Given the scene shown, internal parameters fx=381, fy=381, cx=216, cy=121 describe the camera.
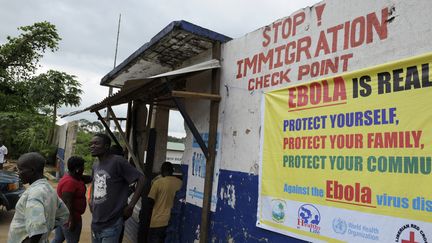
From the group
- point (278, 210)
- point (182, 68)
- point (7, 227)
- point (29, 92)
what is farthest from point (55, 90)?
point (278, 210)

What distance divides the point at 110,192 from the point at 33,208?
1259 millimetres

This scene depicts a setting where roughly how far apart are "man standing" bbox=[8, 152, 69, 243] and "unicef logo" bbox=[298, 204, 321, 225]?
1910 mm

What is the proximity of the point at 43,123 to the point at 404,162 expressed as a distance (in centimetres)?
2291

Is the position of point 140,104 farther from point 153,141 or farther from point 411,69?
point 411,69

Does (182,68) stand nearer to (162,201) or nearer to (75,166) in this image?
(162,201)

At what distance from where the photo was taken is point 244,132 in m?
4.02

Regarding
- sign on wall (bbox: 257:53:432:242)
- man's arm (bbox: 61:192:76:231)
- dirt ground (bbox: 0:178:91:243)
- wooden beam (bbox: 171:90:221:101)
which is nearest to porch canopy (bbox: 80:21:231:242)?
wooden beam (bbox: 171:90:221:101)

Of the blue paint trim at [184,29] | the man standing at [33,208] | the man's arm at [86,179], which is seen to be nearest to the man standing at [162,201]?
the man's arm at [86,179]

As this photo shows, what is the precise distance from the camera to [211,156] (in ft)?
14.5

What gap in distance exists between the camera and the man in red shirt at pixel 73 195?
13.8 feet

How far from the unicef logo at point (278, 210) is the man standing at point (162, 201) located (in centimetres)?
205

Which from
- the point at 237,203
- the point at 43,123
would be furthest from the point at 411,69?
the point at 43,123

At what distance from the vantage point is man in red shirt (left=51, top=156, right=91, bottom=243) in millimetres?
4215

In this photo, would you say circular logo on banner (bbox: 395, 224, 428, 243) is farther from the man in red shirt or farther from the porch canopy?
the man in red shirt
